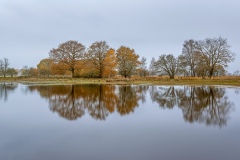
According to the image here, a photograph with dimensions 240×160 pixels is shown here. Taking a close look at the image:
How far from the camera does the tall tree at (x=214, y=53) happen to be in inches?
1852

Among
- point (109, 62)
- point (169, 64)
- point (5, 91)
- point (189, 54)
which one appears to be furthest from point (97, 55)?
point (5, 91)

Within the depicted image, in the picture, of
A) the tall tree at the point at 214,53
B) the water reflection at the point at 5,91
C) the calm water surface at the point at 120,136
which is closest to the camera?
the calm water surface at the point at 120,136

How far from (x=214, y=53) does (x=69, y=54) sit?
3455cm

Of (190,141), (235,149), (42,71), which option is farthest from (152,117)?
(42,71)

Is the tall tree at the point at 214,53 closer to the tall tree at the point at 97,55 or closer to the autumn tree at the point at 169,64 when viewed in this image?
the autumn tree at the point at 169,64

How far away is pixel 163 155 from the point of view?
5781mm

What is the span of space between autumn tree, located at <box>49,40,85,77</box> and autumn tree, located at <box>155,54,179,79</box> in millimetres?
20404

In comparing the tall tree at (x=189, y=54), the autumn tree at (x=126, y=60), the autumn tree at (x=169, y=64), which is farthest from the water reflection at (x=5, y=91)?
the tall tree at (x=189, y=54)

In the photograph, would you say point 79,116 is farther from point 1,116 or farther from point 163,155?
point 163,155

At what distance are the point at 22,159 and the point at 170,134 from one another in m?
4.81

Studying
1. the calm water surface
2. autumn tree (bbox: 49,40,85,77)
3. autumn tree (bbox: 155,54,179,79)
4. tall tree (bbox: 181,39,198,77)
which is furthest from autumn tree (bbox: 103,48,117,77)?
the calm water surface

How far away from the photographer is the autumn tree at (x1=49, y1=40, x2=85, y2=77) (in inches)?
2167

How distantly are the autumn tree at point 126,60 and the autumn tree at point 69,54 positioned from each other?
969 centimetres

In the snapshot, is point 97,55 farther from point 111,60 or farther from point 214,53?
point 214,53
